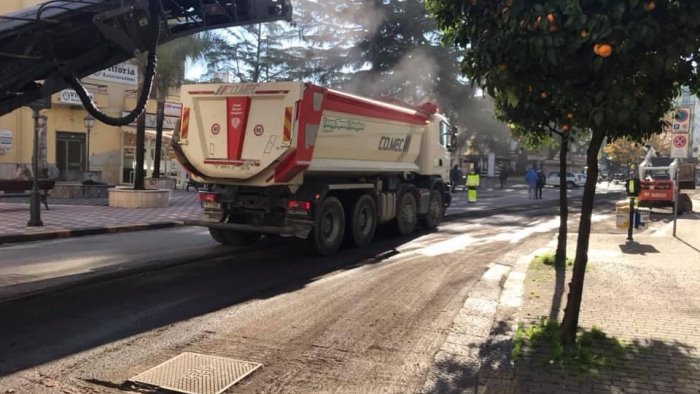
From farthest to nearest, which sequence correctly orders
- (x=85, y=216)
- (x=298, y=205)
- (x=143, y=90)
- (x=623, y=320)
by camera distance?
(x=85, y=216) < (x=298, y=205) < (x=143, y=90) < (x=623, y=320)

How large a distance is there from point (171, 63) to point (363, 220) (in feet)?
46.7

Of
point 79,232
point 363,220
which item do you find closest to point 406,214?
point 363,220

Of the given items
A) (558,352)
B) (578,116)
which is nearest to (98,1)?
(578,116)

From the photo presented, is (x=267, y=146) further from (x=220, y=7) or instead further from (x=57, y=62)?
(x=57, y=62)

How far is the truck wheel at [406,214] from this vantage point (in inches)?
523

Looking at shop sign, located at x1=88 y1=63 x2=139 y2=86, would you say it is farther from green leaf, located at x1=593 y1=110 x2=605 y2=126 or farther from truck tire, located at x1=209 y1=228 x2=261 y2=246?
green leaf, located at x1=593 y1=110 x2=605 y2=126

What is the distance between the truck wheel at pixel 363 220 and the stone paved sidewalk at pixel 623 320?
11.3ft

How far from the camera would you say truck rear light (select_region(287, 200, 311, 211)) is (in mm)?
9797

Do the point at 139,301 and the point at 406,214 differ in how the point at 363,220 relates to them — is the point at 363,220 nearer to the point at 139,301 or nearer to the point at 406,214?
the point at 406,214

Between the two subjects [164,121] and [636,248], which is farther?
[164,121]

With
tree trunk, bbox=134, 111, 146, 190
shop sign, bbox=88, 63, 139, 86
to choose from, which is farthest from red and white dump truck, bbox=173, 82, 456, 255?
shop sign, bbox=88, 63, 139, 86

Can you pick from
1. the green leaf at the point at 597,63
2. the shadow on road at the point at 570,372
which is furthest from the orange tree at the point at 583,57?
the shadow on road at the point at 570,372

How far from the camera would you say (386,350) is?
522 centimetres

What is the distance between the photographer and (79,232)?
12656 millimetres
